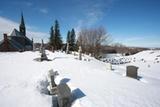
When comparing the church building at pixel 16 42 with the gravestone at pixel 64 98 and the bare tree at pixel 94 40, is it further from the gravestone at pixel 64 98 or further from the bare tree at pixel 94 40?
the gravestone at pixel 64 98

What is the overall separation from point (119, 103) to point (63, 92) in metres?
2.57

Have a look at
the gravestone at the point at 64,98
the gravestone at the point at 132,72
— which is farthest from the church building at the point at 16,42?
the gravestone at the point at 64,98

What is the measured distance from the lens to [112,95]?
6.51 meters

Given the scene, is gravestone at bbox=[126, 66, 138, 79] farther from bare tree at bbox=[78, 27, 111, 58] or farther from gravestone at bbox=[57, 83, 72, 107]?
bare tree at bbox=[78, 27, 111, 58]

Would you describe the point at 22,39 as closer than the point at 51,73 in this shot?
No

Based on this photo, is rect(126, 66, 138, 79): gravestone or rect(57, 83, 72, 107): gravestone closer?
rect(57, 83, 72, 107): gravestone

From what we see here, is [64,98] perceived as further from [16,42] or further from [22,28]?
[22,28]

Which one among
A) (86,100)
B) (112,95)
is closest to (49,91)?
(86,100)

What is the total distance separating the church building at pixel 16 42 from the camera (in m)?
39.5

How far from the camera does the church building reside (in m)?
39.5

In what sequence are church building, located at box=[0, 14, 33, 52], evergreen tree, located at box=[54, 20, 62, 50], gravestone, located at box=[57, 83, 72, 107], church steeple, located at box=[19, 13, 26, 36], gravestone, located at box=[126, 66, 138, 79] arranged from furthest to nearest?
church steeple, located at box=[19, 13, 26, 36]
evergreen tree, located at box=[54, 20, 62, 50]
church building, located at box=[0, 14, 33, 52]
gravestone, located at box=[126, 66, 138, 79]
gravestone, located at box=[57, 83, 72, 107]

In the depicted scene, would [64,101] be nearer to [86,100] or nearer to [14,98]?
[86,100]

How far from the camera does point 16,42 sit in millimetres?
46875

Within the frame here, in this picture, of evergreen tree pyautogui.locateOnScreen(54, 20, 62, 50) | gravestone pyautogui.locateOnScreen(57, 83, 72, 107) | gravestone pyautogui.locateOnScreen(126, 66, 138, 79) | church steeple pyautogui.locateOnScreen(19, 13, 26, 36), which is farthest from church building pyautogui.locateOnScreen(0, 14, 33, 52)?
gravestone pyautogui.locateOnScreen(57, 83, 72, 107)
